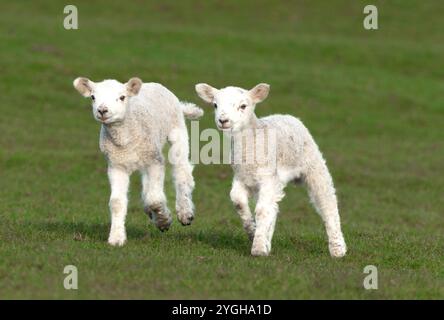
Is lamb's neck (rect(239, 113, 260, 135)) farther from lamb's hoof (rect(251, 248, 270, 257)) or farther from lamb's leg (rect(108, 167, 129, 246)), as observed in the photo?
lamb's leg (rect(108, 167, 129, 246))

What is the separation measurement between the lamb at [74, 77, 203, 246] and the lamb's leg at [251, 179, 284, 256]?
1.69 meters

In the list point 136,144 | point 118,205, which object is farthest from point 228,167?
point 118,205

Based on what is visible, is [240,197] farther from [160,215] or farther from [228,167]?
[228,167]

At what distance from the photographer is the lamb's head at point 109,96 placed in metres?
12.2

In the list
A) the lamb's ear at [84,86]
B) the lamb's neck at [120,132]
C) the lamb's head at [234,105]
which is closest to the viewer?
the lamb's head at [234,105]

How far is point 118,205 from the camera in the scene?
12586mm

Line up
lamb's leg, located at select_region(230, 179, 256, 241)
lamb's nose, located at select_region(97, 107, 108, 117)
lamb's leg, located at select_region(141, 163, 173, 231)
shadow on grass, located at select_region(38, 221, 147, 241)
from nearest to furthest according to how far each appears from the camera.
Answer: lamb's nose, located at select_region(97, 107, 108, 117) → lamb's leg, located at select_region(230, 179, 256, 241) → lamb's leg, located at select_region(141, 163, 173, 231) → shadow on grass, located at select_region(38, 221, 147, 241)

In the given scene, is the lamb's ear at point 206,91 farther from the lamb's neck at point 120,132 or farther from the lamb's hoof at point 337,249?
the lamb's hoof at point 337,249

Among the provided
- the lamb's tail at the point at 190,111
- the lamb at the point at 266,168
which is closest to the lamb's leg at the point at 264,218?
the lamb at the point at 266,168

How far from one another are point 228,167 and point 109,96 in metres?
13.5

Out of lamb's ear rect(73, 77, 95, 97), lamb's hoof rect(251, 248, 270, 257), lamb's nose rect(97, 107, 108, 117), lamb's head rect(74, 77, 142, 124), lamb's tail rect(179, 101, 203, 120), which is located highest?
lamb's tail rect(179, 101, 203, 120)

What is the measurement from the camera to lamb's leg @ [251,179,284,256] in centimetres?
1184

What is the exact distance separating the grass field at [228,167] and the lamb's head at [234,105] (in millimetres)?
1598

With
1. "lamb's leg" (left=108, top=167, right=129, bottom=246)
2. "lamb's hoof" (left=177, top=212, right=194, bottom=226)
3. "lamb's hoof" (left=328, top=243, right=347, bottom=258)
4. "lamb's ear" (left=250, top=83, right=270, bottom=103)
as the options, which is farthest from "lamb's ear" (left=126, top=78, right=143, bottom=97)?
"lamb's hoof" (left=328, top=243, right=347, bottom=258)
